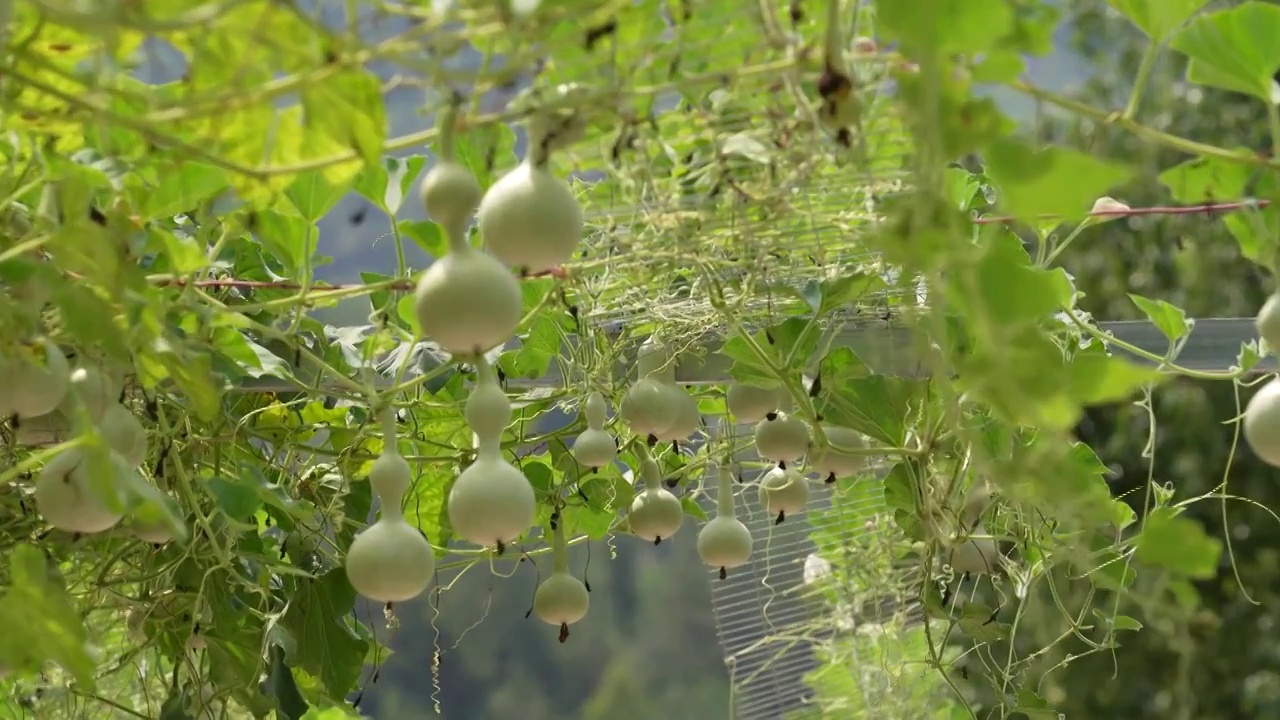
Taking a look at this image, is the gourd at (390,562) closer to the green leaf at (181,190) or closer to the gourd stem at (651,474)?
the green leaf at (181,190)

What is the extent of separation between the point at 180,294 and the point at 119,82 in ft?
0.33

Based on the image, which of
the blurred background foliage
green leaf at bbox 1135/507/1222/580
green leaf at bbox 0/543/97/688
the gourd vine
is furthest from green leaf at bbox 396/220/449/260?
the blurred background foliage

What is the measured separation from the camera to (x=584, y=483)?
827 mm

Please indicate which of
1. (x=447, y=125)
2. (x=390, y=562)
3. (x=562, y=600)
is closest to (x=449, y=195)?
(x=447, y=125)

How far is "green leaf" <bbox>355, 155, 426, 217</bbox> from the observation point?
23.2 inches

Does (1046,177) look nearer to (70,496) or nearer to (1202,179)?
(1202,179)

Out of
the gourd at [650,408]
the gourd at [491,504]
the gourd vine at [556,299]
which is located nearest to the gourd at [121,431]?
the gourd vine at [556,299]

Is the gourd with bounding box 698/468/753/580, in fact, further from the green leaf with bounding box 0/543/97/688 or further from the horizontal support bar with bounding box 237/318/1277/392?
the green leaf with bounding box 0/543/97/688

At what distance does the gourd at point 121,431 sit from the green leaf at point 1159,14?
336 millimetres

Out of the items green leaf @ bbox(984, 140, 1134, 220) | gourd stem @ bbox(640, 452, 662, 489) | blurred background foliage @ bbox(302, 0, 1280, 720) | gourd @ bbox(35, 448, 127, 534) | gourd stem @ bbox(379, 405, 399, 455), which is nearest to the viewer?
green leaf @ bbox(984, 140, 1134, 220)

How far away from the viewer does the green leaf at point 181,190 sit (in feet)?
1.59

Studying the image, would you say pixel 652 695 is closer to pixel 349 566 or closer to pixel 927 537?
pixel 927 537

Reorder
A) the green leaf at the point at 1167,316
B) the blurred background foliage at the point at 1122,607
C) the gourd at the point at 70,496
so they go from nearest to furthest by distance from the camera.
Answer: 1. the gourd at the point at 70,496
2. the green leaf at the point at 1167,316
3. the blurred background foliage at the point at 1122,607

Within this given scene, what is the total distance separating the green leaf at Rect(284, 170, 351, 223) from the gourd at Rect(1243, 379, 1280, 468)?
13.0 inches
